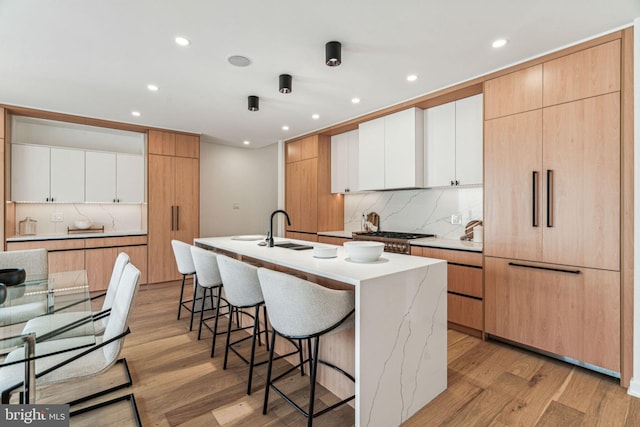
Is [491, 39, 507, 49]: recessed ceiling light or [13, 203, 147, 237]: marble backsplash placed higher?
[491, 39, 507, 49]: recessed ceiling light

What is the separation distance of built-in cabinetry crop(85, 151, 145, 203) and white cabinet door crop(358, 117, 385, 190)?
352cm

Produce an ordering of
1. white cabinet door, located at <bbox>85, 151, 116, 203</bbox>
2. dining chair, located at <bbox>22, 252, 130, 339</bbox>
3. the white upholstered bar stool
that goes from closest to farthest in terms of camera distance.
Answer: dining chair, located at <bbox>22, 252, 130, 339</bbox> < the white upholstered bar stool < white cabinet door, located at <bbox>85, 151, 116, 203</bbox>

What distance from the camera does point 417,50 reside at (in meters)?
2.54

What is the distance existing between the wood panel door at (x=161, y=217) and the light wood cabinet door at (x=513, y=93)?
14.9 feet

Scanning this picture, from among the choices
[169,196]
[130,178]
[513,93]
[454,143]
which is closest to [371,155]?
[454,143]

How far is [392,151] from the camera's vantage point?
3957mm

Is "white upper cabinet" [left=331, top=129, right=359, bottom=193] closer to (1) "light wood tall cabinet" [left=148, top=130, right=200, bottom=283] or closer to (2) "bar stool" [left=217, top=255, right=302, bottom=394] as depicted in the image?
(1) "light wood tall cabinet" [left=148, top=130, right=200, bottom=283]

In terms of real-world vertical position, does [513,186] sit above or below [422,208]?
above

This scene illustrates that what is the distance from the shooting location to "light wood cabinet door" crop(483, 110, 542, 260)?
260cm

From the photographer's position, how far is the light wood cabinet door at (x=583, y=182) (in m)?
2.23

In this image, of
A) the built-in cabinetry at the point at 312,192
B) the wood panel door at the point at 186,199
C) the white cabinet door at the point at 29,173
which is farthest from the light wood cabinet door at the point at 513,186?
the white cabinet door at the point at 29,173

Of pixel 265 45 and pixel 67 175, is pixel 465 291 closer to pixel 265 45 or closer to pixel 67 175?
pixel 265 45

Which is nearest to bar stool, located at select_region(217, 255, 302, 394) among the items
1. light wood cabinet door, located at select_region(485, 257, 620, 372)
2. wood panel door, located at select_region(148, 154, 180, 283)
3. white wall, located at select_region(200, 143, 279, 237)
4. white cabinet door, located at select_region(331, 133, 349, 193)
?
light wood cabinet door, located at select_region(485, 257, 620, 372)

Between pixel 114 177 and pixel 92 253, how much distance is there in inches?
46.6
